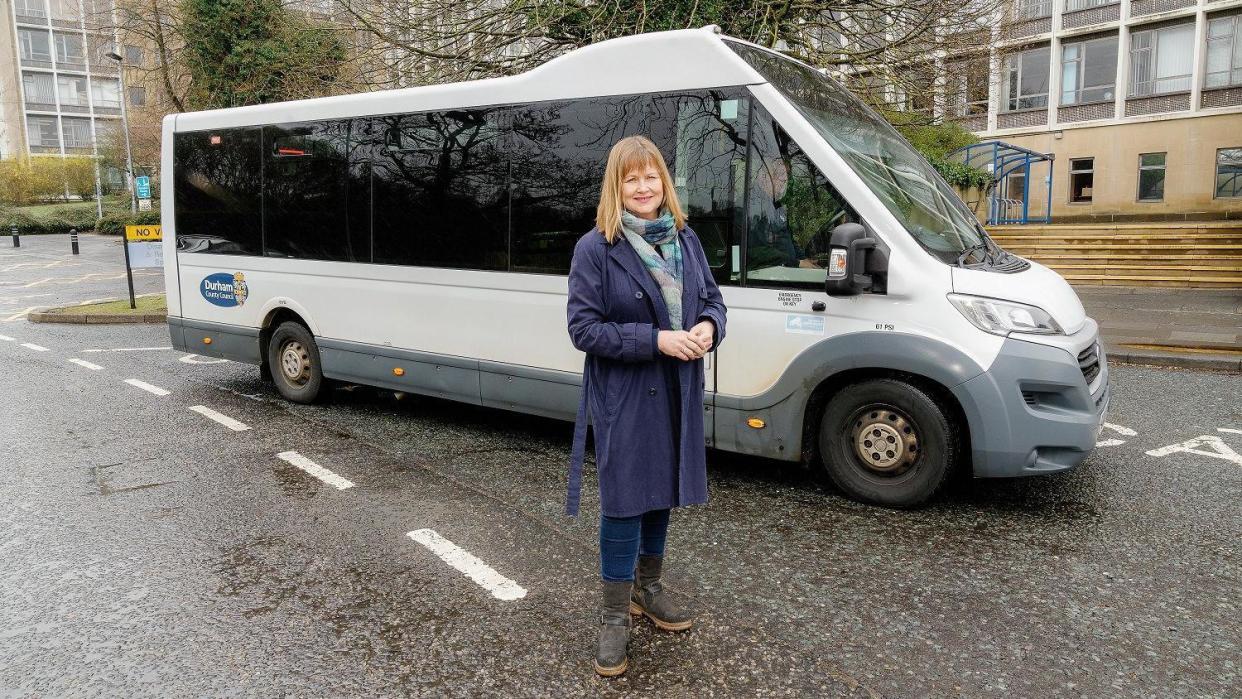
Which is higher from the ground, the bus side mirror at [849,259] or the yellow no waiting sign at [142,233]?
the yellow no waiting sign at [142,233]

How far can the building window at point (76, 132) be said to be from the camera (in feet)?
271

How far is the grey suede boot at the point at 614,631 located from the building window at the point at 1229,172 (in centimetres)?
3673

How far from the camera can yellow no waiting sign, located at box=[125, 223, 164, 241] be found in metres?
15.8

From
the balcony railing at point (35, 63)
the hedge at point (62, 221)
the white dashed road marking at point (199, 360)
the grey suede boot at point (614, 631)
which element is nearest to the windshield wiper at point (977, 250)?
the grey suede boot at point (614, 631)

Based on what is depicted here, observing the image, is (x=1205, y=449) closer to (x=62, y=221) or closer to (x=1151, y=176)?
(x=1151, y=176)

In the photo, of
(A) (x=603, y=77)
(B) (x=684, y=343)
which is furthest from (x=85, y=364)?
(B) (x=684, y=343)

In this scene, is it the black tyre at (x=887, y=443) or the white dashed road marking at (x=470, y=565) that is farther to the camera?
the black tyre at (x=887, y=443)

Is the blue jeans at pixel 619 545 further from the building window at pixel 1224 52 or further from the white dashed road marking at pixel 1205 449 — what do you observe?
the building window at pixel 1224 52

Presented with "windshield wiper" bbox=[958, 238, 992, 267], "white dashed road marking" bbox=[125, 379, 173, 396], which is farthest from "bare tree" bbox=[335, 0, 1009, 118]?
"windshield wiper" bbox=[958, 238, 992, 267]

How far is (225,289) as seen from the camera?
8133 millimetres

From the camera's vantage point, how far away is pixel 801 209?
5.01 meters

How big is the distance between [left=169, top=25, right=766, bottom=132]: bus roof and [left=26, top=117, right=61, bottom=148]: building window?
9110 cm

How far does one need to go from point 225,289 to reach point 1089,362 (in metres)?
6.97

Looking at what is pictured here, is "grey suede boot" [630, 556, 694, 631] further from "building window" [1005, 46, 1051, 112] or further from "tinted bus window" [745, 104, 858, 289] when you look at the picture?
"building window" [1005, 46, 1051, 112]
